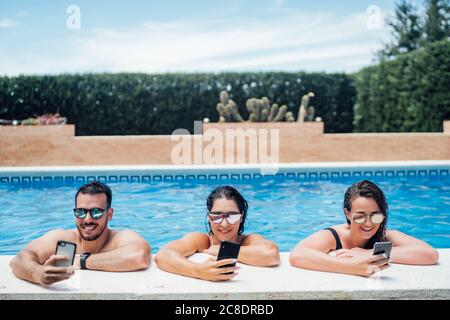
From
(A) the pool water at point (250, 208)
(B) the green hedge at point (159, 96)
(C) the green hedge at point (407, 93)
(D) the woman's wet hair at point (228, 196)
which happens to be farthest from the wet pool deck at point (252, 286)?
(B) the green hedge at point (159, 96)

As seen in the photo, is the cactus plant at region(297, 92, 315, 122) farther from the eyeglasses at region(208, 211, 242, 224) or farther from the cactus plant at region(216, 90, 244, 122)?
the eyeglasses at region(208, 211, 242, 224)

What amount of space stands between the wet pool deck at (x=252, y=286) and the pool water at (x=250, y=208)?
2647mm

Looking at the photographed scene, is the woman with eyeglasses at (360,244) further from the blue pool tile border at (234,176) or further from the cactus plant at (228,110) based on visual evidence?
the cactus plant at (228,110)

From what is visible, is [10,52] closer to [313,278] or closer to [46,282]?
[46,282]

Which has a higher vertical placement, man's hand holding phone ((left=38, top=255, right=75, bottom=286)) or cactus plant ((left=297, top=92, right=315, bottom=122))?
cactus plant ((left=297, top=92, right=315, bottom=122))

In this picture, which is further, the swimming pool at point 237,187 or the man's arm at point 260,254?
the swimming pool at point 237,187

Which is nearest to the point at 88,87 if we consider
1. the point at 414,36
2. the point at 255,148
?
the point at 255,148

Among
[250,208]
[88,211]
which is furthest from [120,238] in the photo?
[250,208]

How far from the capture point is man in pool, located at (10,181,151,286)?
3299 mm

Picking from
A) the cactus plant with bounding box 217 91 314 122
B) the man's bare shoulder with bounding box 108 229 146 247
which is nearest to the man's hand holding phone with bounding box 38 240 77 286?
the man's bare shoulder with bounding box 108 229 146 247

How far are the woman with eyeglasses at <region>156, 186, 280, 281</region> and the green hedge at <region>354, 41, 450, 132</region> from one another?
1186 cm

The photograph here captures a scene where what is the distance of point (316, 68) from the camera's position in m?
17.1

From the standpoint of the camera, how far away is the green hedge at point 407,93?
561 inches
